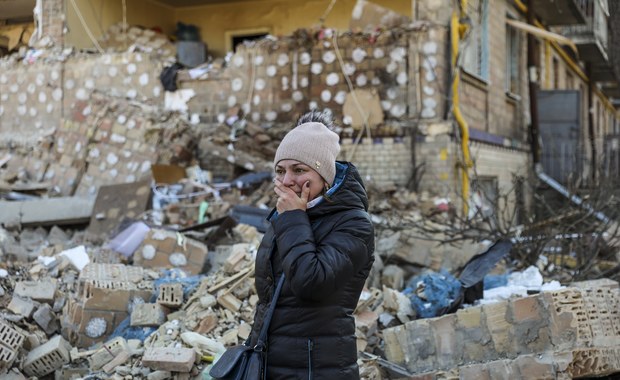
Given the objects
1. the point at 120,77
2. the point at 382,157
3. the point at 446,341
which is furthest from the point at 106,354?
the point at 120,77

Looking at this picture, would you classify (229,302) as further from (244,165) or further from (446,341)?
(244,165)

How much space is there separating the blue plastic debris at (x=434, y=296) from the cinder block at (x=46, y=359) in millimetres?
2680

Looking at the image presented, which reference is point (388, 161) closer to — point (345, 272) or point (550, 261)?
point (550, 261)

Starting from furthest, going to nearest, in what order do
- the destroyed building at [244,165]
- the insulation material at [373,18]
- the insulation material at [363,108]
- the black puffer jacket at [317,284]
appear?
the insulation material at [373,18] → the insulation material at [363,108] → the destroyed building at [244,165] → the black puffer jacket at [317,284]

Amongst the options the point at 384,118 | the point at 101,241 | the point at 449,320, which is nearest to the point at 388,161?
the point at 384,118

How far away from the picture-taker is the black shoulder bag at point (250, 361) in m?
2.45

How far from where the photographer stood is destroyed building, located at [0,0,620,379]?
4508 millimetres

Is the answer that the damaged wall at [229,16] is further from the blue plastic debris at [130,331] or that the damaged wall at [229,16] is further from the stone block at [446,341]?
the stone block at [446,341]

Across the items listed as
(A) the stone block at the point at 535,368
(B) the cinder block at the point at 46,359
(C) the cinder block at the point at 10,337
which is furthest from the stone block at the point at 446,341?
(C) the cinder block at the point at 10,337

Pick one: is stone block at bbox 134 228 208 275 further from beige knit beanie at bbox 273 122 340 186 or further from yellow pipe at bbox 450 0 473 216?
yellow pipe at bbox 450 0 473 216

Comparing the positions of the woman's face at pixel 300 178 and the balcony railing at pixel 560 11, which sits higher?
the balcony railing at pixel 560 11

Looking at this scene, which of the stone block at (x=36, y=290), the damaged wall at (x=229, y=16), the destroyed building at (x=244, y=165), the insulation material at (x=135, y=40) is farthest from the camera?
the damaged wall at (x=229, y=16)

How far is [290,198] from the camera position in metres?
2.49

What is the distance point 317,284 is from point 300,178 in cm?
45
